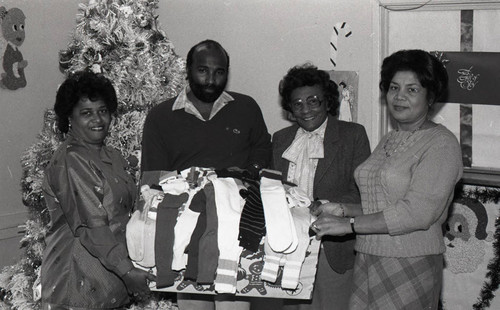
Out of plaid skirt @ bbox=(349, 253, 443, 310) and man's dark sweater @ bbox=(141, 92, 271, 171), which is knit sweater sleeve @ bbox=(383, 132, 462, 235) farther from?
man's dark sweater @ bbox=(141, 92, 271, 171)

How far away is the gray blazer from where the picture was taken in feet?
11.5

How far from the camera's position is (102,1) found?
435cm

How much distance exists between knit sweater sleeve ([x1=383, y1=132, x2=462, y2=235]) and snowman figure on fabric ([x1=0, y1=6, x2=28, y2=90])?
3.45 meters

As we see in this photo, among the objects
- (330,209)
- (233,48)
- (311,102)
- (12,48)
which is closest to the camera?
(330,209)

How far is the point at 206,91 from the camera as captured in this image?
3.55m

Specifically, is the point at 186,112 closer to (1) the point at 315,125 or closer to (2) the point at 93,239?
(1) the point at 315,125

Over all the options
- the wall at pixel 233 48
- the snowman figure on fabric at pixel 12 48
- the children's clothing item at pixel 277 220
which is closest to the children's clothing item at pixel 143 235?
the children's clothing item at pixel 277 220

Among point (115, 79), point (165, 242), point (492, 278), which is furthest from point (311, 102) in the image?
point (492, 278)

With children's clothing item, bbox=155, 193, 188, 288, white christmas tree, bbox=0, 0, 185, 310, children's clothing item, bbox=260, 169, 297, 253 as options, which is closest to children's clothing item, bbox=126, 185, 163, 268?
children's clothing item, bbox=155, 193, 188, 288

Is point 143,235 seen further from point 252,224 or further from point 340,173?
point 340,173

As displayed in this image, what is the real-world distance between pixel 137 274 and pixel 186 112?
3.49 feet

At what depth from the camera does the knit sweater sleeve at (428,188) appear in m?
2.80

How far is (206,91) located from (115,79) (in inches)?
43.0

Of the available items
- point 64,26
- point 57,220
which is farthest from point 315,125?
point 64,26
